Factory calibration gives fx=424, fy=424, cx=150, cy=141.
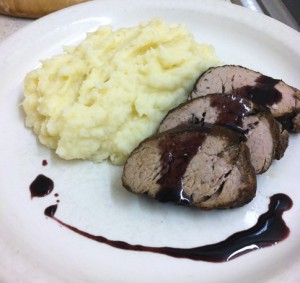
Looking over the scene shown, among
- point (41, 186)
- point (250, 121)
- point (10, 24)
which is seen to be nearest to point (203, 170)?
point (250, 121)

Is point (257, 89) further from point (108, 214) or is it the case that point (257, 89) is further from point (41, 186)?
point (41, 186)

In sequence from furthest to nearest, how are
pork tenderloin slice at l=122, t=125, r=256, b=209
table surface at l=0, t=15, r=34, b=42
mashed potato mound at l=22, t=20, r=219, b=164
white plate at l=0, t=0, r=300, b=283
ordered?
table surface at l=0, t=15, r=34, b=42
mashed potato mound at l=22, t=20, r=219, b=164
pork tenderloin slice at l=122, t=125, r=256, b=209
white plate at l=0, t=0, r=300, b=283

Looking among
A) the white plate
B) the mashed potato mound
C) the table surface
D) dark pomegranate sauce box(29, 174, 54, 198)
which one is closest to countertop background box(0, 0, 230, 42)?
the table surface

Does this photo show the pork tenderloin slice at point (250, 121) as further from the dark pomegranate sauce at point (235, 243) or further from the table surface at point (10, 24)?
the table surface at point (10, 24)

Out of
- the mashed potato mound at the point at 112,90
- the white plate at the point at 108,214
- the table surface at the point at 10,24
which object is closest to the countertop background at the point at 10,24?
the table surface at the point at 10,24

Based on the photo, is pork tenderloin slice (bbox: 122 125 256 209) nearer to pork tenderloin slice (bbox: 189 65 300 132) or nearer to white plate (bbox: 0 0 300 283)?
white plate (bbox: 0 0 300 283)
